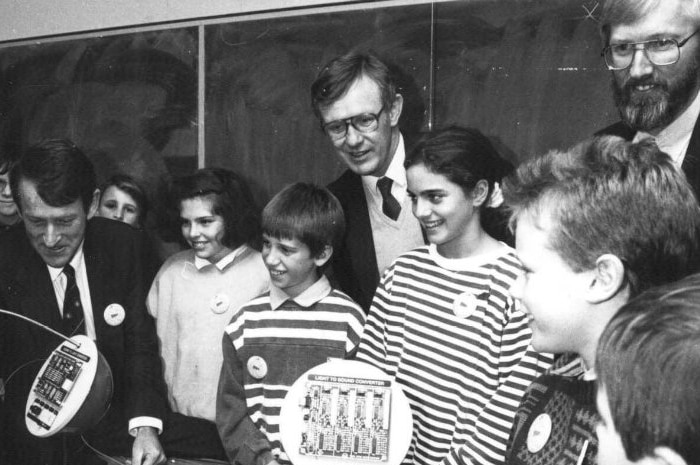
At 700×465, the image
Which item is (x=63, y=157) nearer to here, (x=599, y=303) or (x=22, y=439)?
(x=22, y=439)

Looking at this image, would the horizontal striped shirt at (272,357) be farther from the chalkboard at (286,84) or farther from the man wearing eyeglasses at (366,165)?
the chalkboard at (286,84)

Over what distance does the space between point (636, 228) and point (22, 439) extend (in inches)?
101

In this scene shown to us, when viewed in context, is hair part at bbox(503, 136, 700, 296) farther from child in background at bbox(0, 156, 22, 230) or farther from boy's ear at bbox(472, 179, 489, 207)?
child in background at bbox(0, 156, 22, 230)

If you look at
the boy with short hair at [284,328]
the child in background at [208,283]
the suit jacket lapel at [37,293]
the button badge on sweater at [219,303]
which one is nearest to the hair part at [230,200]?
the child in background at [208,283]

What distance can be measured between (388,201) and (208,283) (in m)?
0.79

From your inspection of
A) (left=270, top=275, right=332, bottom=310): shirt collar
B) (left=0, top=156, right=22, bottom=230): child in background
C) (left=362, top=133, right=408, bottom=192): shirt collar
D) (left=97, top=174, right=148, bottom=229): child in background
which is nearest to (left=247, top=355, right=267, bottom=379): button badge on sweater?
(left=270, top=275, right=332, bottom=310): shirt collar

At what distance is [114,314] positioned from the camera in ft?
9.91

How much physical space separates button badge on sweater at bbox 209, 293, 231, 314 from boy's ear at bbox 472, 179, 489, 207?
109cm

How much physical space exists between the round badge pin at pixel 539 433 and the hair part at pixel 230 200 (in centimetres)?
156

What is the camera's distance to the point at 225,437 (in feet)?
8.52

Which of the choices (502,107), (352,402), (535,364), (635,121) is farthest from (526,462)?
(502,107)

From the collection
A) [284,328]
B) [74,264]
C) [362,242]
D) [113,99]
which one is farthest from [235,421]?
[113,99]

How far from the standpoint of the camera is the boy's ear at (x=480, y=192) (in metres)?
2.27

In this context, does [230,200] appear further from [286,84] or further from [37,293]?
[37,293]
